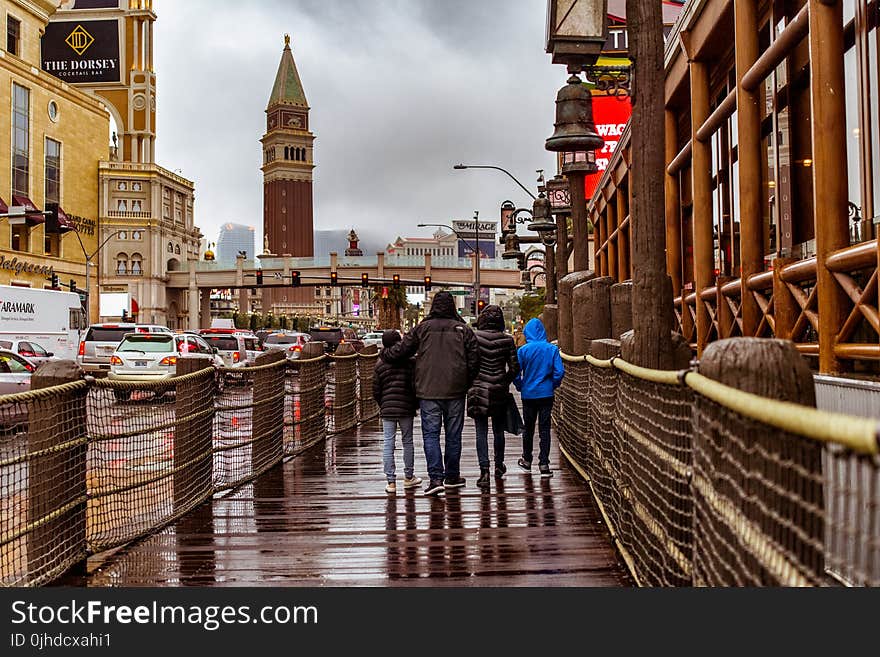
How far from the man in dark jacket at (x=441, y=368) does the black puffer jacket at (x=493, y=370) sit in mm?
466

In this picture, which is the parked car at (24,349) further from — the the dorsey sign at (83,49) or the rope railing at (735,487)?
the the dorsey sign at (83,49)

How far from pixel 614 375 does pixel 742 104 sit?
16.8 feet

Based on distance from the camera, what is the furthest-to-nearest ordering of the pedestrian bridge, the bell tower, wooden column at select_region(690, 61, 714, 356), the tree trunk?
the bell tower < wooden column at select_region(690, 61, 714, 356) < the tree trunk < the pedestrian bridge

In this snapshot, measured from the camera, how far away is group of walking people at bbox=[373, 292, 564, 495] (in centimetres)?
1004

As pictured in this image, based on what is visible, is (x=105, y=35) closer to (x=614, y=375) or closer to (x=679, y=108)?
(x=679, y=108)

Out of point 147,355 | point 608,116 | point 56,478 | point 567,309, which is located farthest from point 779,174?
point 608,116

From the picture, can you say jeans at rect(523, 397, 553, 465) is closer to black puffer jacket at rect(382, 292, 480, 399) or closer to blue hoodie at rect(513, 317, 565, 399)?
blue hoodie at rect(513, 317, 565, 399)

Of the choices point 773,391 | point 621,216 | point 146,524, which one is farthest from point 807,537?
point 621,216

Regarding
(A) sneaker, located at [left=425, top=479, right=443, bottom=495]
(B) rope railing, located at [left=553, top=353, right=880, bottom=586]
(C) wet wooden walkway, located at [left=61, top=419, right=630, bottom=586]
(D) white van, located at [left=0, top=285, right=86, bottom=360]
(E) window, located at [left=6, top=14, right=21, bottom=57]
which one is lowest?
(C) wet wooden walkway, located at [left=61, top=419, right=630, bottom=586]

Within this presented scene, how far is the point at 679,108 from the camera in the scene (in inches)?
673

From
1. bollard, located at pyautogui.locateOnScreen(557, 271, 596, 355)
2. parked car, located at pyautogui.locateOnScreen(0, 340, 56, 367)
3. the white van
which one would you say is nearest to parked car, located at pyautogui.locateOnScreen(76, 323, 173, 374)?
parked car, located at pyautogui.locateOnScreen(0, 340, 56, 367)

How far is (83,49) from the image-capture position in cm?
11106

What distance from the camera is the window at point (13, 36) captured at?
7350cm

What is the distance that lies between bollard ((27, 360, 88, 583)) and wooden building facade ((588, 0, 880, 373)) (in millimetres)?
5654
